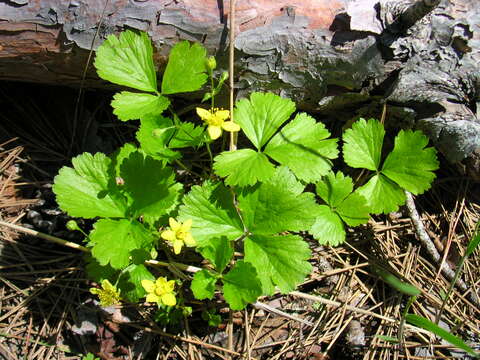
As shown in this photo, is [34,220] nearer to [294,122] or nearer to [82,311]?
[82,311]

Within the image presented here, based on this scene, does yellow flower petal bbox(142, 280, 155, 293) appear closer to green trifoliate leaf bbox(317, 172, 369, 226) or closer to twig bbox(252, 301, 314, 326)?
twig bbox(252, 301, 314, 326)

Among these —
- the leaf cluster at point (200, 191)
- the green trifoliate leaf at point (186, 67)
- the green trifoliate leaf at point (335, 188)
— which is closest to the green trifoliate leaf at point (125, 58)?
the leaf cluster at point (200, 191)

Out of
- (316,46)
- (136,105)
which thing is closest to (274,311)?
(136,105)

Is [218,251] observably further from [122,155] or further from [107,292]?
[122,155]

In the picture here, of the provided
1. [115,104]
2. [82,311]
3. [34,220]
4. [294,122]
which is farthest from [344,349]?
[34,220]

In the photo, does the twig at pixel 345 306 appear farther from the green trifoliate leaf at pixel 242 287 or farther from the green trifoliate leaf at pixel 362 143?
the green trifoliate leaf at pixel 362 143
